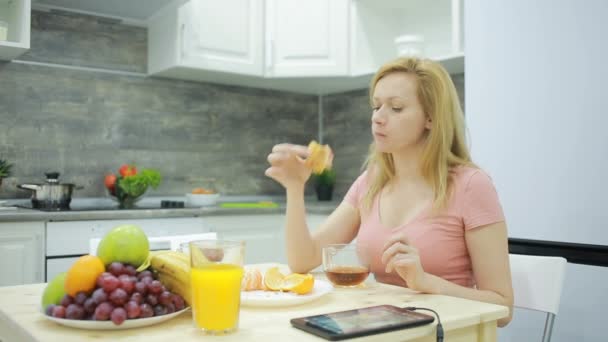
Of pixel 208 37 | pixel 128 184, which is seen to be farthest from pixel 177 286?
pixel 208 37

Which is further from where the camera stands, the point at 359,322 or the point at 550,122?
the point at 550,122

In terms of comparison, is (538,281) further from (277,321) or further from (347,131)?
(347,131)

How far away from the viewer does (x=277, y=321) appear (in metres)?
0.98

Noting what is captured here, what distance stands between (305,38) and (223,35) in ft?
1.54

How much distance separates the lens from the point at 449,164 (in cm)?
158

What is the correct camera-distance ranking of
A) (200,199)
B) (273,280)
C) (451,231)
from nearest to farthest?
(273,280) < (451,231) < (200,199)

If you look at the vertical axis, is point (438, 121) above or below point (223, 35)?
below

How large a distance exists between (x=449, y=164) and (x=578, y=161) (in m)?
0.49

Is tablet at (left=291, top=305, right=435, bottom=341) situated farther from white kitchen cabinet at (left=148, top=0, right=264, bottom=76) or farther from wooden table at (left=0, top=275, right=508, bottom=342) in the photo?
white kitchen cabinet at (left=148, top=0, right=264, bottom=76)

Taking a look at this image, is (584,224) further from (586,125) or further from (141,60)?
(141,60)

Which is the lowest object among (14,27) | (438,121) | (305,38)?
(438,121)

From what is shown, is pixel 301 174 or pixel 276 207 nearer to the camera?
pixel 301 174

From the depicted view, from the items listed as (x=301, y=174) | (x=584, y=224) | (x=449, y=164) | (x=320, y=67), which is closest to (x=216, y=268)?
(x=301, y=174)

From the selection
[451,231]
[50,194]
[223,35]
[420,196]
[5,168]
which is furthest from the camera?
[223,35]
